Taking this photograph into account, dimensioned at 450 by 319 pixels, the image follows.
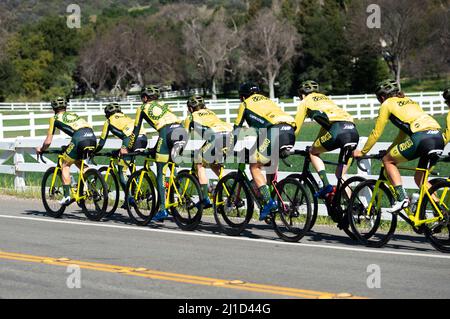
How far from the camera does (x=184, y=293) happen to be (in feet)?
29.4

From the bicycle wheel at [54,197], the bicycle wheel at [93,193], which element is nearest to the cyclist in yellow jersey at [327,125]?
the bicycle wheel at [93,193]

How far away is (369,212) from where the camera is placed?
11.6m

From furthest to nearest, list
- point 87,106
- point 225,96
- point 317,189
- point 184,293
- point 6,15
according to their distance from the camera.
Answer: point 225,96 < point 6,15 < point 87,106 < point 317,189 < point 184,293

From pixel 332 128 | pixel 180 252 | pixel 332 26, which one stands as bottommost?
pixel 180 252

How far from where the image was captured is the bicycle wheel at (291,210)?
12141 mm

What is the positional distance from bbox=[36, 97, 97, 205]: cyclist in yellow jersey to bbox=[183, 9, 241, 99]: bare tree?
8540 cm

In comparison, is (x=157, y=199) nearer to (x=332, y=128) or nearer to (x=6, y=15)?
(x=332, y=128)

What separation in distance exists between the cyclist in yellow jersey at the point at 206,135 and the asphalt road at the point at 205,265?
95 cm

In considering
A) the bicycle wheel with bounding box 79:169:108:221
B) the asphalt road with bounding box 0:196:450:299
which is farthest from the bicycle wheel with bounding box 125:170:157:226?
the bicycle wheel with bounding box 79:169:108:221

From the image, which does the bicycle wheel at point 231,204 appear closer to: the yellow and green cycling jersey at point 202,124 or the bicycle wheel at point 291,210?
the bicycle wheel at point 291,210

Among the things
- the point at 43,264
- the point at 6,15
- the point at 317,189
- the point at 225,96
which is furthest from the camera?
the point at 225,96

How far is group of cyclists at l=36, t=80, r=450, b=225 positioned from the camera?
11.2 meters

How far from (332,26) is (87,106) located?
3235 centimetres

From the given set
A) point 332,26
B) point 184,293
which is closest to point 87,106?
point 332,26
